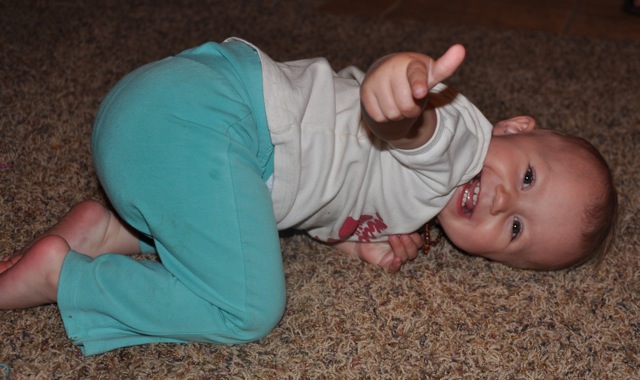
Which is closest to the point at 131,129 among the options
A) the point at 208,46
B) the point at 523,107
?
the point at 208,46

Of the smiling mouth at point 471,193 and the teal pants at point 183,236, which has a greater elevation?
the teal pants at point 183,236

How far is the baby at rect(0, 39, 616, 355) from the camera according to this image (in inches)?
33.1

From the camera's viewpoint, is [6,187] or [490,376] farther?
[6,187]

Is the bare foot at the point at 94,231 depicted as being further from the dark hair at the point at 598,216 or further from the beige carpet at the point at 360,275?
the dark hair at the point at 598,216

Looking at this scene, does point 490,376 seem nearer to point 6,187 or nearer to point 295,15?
point 6,187

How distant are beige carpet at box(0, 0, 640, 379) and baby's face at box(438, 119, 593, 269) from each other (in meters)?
0.04

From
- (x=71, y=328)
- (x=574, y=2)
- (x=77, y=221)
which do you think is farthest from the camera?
(x=574, y=2)

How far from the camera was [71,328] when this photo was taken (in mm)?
833

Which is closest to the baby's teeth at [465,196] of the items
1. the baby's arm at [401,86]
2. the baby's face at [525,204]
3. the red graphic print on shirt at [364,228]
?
the baby's face at [525,204]

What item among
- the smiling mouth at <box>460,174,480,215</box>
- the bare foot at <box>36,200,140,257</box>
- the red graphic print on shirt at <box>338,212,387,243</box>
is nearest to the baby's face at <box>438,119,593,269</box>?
the smiling mouth at <box>460,174,480,215</box>

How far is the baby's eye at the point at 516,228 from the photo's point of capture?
101 centimetres

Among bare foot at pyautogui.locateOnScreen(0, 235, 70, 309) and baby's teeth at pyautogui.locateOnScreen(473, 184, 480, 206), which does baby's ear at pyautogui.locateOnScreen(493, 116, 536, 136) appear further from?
bare foot at pyautogui.locateOnScreen(0, 235, 70, 309)

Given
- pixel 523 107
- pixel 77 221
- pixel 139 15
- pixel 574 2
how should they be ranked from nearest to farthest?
pixel 77 221, pixel 523 107, pixel 139 15, pixel 574 2

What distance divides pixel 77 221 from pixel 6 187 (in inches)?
6.6
